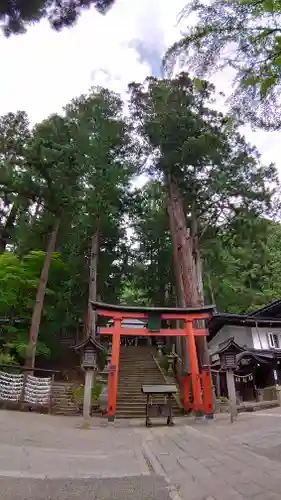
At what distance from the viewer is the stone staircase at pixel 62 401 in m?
14.1

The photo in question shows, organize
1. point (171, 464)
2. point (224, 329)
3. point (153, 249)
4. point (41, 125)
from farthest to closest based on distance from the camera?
1. point (153, 249)
2. point (224, 329)
3. point (41, 125)
4. point (171, 464)

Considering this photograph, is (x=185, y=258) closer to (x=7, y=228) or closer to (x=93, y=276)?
(x=93, y=276)

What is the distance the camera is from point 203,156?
17.2 metres

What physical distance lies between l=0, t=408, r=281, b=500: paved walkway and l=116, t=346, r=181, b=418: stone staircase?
6.71 meters

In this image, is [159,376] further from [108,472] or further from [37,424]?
[108,472]

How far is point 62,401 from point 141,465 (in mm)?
10812

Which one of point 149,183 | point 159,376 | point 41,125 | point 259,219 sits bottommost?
point 159,376

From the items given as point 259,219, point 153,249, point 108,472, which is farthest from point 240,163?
point 108,472

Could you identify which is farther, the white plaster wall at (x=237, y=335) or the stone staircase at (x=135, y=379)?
the white plaster wall at (x=237, y=335)

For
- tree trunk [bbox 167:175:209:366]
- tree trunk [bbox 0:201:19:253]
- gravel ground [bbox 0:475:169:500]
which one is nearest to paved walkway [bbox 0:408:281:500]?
gravel ground [bbox 0:475:169:500]

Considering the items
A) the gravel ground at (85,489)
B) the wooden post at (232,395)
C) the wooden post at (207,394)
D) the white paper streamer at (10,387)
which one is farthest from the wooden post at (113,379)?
the gravel ground at (85,489)

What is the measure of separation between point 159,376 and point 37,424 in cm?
1028

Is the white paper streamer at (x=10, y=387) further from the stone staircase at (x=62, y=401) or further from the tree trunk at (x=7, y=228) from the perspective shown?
the tree trunk at (x=7, y=228)

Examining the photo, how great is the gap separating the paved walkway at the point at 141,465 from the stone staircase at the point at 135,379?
6.71m
